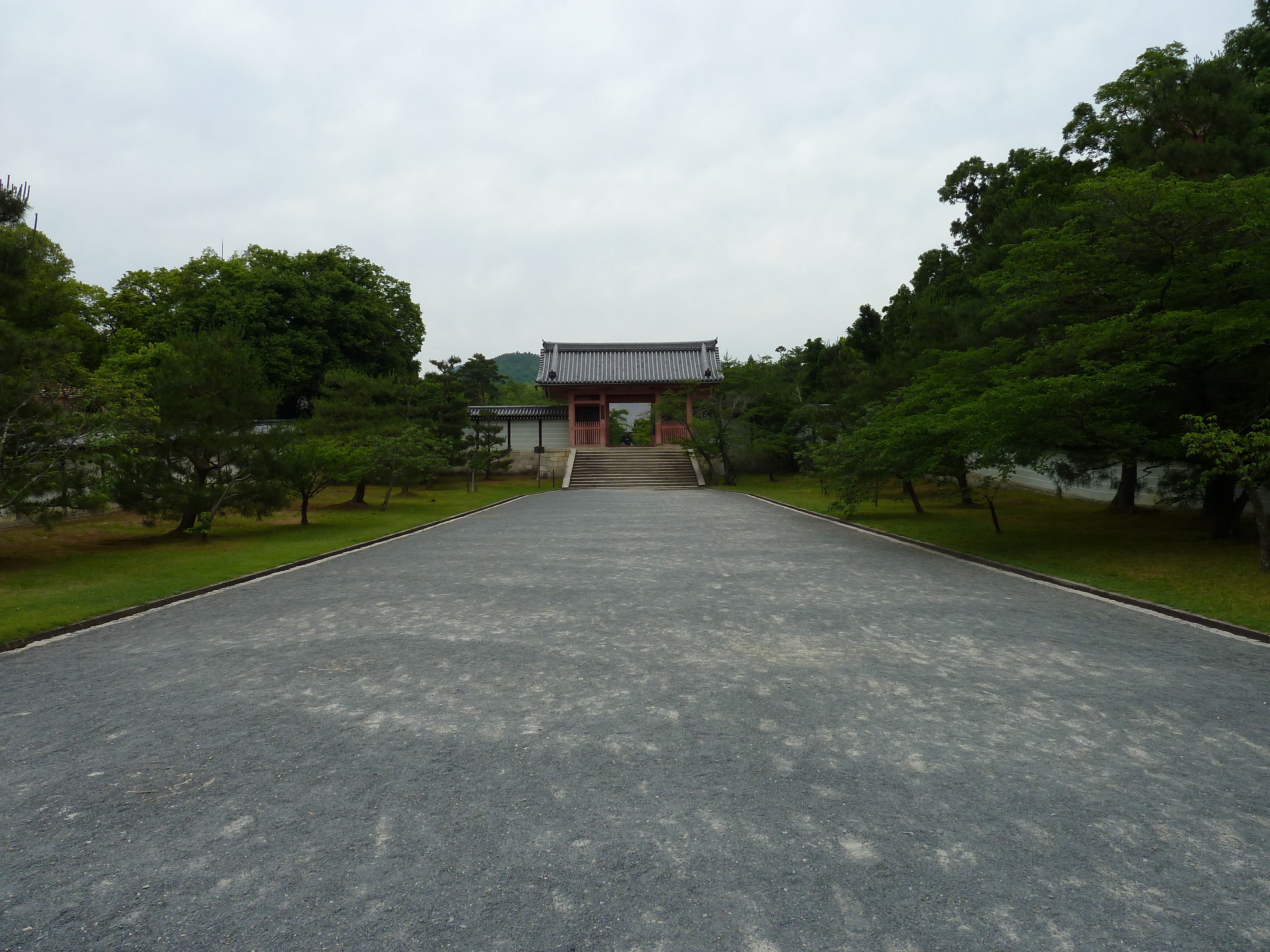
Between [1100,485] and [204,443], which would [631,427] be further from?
[204,443]

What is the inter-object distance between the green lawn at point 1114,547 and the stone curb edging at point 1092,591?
128mm

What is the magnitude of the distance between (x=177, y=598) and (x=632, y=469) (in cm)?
2290

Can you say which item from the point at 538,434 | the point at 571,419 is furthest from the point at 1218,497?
the point at 538,434

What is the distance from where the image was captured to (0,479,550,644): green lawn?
7.20 meters

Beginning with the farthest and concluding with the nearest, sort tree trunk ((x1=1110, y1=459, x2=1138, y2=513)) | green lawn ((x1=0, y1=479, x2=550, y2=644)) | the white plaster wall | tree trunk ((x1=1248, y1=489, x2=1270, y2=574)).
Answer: the white plaster wall < tree trunk ((x1=1110, y1=459, x2=1138, y2=513)) < tree trunk ((x1=1248, y1=489, x2=1270, y2=574)) < green lawn ((x1=0, y1=479, x2=550, y2=644))

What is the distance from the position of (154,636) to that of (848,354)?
2983 cm

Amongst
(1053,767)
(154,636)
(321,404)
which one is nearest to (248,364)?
(321,404)

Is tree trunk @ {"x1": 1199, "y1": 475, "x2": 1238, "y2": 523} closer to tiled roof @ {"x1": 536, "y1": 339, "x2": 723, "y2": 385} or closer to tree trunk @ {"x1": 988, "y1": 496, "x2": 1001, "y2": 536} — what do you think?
tree trunk @ {"x1": 988, "y1": 496, "x2": 1001, "y2": 536}

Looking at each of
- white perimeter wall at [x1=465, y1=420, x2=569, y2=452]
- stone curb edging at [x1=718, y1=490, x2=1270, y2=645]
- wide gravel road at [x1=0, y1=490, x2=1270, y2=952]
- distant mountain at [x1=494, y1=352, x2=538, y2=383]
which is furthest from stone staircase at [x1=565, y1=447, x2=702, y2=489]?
distant mountain at [x1=494, y1=352, x2=538, y2=383]

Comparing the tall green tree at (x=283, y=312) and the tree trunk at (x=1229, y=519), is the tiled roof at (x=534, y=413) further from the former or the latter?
the tree trunk at (x=1229, y=519)

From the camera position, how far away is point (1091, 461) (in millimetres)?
12664

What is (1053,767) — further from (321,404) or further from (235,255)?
(235,255)

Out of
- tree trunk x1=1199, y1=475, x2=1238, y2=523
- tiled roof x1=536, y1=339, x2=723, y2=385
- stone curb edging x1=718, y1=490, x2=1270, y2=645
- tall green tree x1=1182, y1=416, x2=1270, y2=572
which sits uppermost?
tiled roof x1=536, y1=339, x2=723, y2=385

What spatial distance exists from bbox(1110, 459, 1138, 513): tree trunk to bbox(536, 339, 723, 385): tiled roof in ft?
61.9
